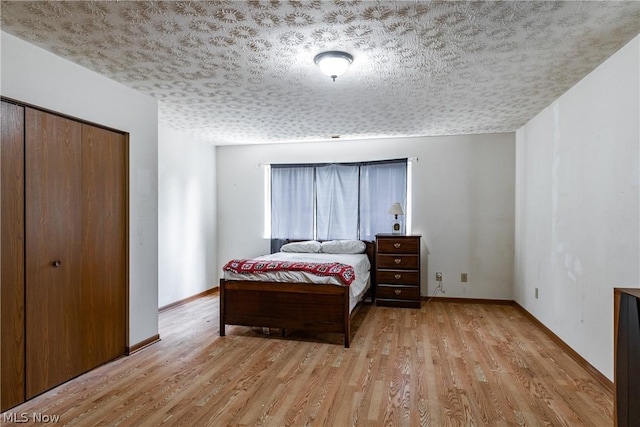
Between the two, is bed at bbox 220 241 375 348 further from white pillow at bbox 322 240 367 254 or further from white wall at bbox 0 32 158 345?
white pillow at bbox 322 240 367 254

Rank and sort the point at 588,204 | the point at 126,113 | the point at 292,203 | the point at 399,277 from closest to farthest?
the point at 588,204 < the point at 126,113 < the point at 399,277 < the point at 292,203

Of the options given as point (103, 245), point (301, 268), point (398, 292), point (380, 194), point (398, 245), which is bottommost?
point (398, 292)

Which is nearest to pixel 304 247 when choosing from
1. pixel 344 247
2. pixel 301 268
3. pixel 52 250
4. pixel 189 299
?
pixel 344 247

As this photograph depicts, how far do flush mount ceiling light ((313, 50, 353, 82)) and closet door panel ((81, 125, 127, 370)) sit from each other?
6.18 feet

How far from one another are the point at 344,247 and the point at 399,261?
775mm

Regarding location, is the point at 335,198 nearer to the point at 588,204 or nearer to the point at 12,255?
the point at 588,204

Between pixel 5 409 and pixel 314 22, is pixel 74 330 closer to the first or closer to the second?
pixel 5 409

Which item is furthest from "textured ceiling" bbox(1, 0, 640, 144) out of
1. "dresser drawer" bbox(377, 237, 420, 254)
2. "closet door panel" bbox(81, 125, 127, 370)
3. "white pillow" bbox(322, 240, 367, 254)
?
"white pillow" bbox(322, 240, 367, 254)

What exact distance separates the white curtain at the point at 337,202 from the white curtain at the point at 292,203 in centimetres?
16

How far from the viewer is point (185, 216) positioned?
4.98 metres

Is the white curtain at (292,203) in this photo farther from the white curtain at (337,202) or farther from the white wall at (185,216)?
the white wall at (185,216)

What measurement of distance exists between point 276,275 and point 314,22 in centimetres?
227

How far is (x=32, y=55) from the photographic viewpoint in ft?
7.59

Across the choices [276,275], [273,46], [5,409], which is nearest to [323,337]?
[276,275]
